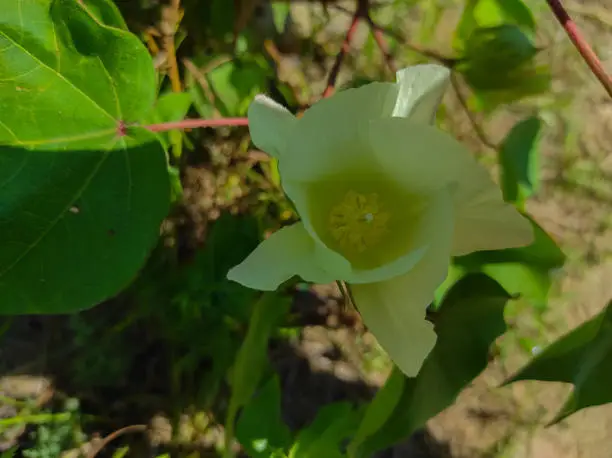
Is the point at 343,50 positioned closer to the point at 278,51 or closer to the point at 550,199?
the point at 278,51

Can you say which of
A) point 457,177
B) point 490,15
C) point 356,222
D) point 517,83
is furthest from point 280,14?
point 457,177

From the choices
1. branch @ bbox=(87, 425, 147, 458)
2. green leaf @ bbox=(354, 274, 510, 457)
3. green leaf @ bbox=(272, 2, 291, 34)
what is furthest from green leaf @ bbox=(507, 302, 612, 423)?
green leaf @ bbox=(272, 2, 291, 34)

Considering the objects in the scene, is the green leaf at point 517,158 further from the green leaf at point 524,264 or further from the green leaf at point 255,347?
the green leaf at point 255,347

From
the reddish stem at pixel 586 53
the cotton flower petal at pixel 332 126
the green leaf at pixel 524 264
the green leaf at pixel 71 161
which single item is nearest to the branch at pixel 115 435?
the green leaf at pixel 71 161

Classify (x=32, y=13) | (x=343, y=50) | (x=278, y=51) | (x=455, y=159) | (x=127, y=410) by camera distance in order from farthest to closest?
1. (x=278, y=51)
2. (x=127, y=410)
3. (x=343, y=50)
4. (x=32, y=13)
5. (x=455, y=159)

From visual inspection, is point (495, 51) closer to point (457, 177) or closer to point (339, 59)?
point (339, 59)

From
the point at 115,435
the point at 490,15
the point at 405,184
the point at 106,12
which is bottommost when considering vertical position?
the point at 115,435

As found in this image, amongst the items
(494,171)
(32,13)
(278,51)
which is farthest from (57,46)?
(494,171)
